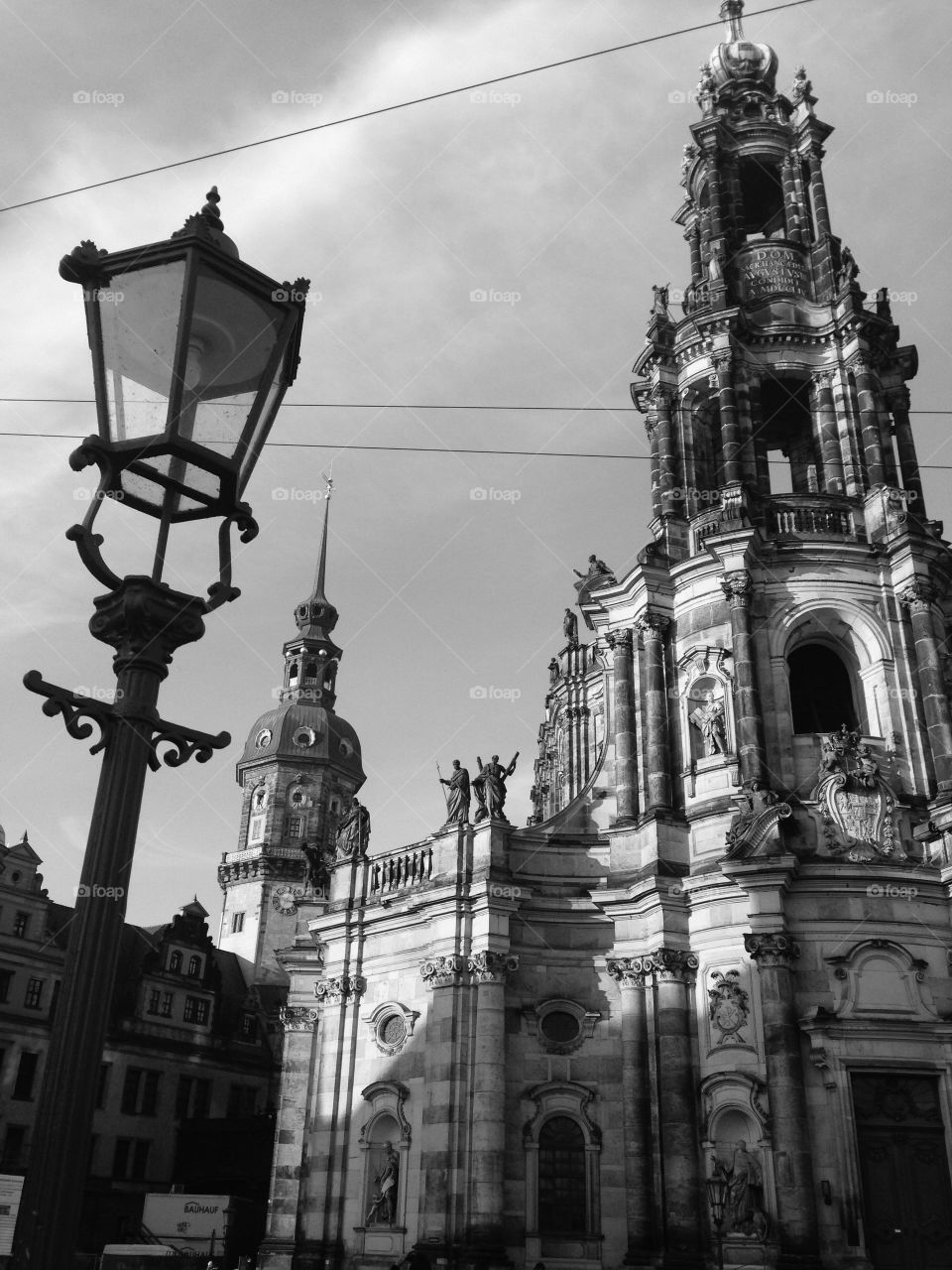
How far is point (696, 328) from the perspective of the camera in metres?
35.5

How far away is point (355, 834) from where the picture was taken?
111 ft

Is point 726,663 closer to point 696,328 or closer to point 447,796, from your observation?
point 447,796

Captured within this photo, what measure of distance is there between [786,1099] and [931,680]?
1109 cm

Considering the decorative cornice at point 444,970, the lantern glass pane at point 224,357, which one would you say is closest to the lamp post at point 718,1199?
the decorative cornice at point 444,970

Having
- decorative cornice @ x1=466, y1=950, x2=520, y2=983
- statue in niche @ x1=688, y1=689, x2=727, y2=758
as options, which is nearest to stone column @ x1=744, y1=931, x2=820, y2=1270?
statue in niche @ x1=688, y1=689, x2=727, y2=758

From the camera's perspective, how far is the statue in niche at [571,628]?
54.7 meters

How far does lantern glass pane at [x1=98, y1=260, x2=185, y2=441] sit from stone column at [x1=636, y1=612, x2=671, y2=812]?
81.2 ft

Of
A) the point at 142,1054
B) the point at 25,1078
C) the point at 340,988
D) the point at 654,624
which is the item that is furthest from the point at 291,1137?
the point at 142,1054

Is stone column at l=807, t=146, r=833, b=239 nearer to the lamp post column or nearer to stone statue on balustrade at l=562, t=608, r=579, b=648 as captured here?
stone statue on balustrade at l=562, t=608, r=579, b=648

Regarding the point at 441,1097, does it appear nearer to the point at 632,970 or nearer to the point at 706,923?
the point at 632,970

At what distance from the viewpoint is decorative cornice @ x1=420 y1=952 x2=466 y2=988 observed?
28.1 metres

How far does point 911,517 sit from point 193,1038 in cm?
4434

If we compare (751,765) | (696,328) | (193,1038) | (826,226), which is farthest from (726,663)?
(193,1038)

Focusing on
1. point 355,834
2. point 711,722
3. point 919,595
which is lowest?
point 355,834
